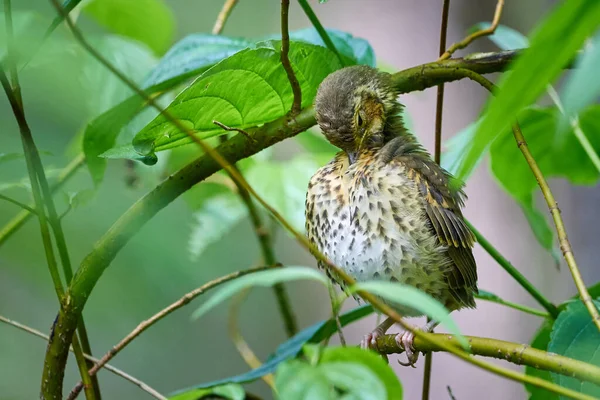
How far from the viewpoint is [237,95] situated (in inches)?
38.5

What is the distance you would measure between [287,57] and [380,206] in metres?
0.38

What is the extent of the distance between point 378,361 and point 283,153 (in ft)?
9.98

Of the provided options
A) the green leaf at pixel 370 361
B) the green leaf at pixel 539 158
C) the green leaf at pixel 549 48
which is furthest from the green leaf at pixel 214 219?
the green leaf at pixel 549 48

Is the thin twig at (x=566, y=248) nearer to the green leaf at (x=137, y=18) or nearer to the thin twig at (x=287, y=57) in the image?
the thin twig at (x=287, y=57)

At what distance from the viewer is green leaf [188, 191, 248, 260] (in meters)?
1.70

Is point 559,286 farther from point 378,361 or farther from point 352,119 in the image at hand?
point 378,361

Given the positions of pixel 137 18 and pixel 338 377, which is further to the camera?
pixel 137 18

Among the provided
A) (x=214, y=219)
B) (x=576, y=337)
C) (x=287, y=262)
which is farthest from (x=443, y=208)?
(x=287, y=262)

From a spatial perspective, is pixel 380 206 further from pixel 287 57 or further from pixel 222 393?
pixel 222 393

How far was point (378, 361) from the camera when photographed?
0.53 m

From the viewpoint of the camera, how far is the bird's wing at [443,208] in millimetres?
1242

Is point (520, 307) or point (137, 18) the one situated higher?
point (137, 18)

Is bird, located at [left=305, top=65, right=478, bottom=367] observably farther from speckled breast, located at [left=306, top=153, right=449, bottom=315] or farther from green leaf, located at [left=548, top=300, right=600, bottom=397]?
green leaf, located at [left=548, top=300, right=600, bottom=397]

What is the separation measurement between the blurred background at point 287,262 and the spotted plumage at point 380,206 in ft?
2.37
